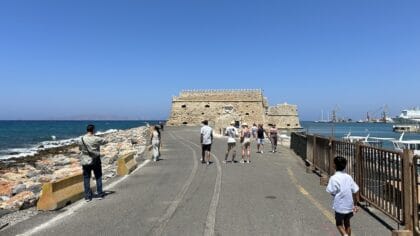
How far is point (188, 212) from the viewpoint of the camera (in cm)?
916

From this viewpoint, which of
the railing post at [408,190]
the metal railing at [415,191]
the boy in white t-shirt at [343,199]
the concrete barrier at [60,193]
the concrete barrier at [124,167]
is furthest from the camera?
the concrete barrier at [124,167]

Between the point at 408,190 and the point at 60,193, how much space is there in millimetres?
7131

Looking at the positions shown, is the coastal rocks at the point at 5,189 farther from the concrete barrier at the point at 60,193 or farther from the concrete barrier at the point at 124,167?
the concrete barrier at the point at 60,193

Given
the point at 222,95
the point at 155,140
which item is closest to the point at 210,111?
the point at 222,95

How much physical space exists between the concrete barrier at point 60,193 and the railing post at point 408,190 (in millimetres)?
6904

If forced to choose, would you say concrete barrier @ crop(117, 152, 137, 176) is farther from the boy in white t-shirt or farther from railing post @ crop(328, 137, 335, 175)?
the boy in white t-shirt

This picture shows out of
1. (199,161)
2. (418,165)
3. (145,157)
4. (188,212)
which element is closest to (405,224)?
(418,165)

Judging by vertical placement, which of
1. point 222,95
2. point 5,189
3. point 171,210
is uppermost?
point 222,95

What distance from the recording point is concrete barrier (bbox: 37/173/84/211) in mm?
9734

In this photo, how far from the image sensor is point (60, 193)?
10125 mm

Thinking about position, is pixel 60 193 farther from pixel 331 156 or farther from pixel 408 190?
pixel 331 156

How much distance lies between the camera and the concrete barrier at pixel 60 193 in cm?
973

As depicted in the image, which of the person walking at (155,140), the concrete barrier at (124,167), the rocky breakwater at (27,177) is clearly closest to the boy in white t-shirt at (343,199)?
the rocky breakwater at (27,177)

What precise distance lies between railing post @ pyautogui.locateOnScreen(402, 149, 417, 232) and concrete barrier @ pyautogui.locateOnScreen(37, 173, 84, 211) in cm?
690
